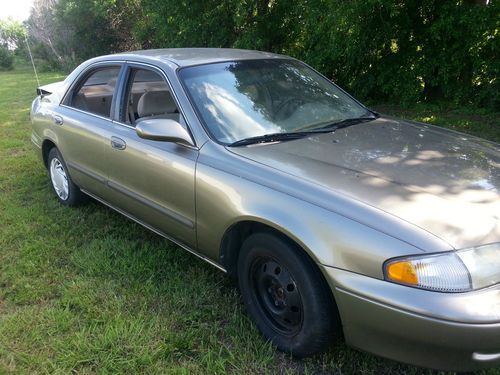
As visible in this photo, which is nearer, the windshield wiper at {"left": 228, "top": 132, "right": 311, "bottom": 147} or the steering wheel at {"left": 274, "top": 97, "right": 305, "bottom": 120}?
the windshield wiper at {"left": 228, "top": 132, "right": 311, "bottom": 147}

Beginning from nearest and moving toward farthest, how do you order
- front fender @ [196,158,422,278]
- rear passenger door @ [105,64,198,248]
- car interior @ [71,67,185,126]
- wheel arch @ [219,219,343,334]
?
front fender @ [196,158,422,278], wheel arch @ [219,219,343,334], rear passenger door @ [105,64,198,248], car interior @ [71,67,185,126]

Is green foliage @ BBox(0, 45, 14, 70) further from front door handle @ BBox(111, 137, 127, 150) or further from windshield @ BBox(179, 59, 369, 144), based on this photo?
windshield @ BBox(179, 59, 369, 144)

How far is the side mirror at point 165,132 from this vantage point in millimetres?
2865

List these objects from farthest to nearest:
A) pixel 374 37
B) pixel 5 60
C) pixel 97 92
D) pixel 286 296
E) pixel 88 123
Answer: pixel 5 60 → pixel 374 37 → pixel 97 92 → pixel 88 123 → pixel 286 296

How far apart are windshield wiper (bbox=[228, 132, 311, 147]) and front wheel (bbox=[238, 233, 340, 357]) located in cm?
60

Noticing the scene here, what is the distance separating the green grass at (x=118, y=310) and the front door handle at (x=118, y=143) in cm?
80

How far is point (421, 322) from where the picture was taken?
191cm

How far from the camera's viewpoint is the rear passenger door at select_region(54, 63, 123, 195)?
3850 millimetres

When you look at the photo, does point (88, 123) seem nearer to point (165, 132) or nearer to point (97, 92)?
point (97, 92)

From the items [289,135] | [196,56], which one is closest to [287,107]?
[289,135]

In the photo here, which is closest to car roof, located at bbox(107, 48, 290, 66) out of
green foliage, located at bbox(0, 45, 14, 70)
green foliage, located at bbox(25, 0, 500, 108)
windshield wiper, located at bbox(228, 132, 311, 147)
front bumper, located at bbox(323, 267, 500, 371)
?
windshield wiper, located at bbox(228, 132, 311, 147)

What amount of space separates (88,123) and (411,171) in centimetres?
269

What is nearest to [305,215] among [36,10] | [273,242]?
[273,242]

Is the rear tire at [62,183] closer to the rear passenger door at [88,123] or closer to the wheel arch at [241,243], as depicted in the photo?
the rear passenger door at [88,123]
